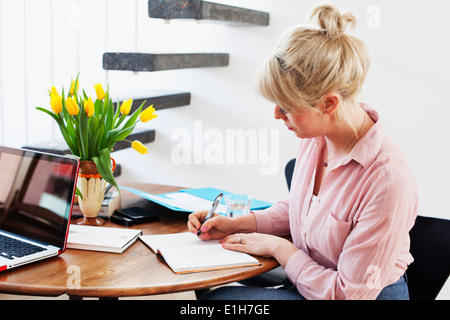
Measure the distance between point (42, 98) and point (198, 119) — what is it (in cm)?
98

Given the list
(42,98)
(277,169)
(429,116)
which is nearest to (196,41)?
(277,169)

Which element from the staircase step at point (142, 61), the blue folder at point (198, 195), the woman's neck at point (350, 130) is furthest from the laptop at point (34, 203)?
the staircase step at point (142, 61)

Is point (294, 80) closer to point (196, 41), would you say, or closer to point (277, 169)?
point (277, 169)

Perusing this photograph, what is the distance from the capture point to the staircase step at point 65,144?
2221 millimetres

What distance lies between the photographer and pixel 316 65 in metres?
1.27

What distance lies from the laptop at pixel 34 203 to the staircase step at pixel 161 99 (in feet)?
3.14

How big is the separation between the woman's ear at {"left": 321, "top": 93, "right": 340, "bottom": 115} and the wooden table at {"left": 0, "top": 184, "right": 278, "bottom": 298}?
42 centimetres

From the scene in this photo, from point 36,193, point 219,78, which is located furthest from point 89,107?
point 219,78

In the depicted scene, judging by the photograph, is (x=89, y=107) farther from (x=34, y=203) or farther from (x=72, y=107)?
(x=34, y=203)

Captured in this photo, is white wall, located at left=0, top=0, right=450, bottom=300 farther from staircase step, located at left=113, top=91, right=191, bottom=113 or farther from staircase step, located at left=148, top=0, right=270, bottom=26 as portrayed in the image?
staircase step, located at left=148, top=0, right=270, bottom=26

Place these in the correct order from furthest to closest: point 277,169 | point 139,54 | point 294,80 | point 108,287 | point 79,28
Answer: point 79,28, point 277,169, point 139,54, point 294,80, point 108,287

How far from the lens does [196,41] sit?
280 cm

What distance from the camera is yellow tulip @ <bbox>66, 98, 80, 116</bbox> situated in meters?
1.52

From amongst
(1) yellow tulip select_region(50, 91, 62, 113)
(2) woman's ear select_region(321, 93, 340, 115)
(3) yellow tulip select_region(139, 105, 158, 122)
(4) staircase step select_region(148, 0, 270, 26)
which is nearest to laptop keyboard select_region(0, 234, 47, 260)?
(1) yellow tulip select_region(50, 91, 62, 113)
